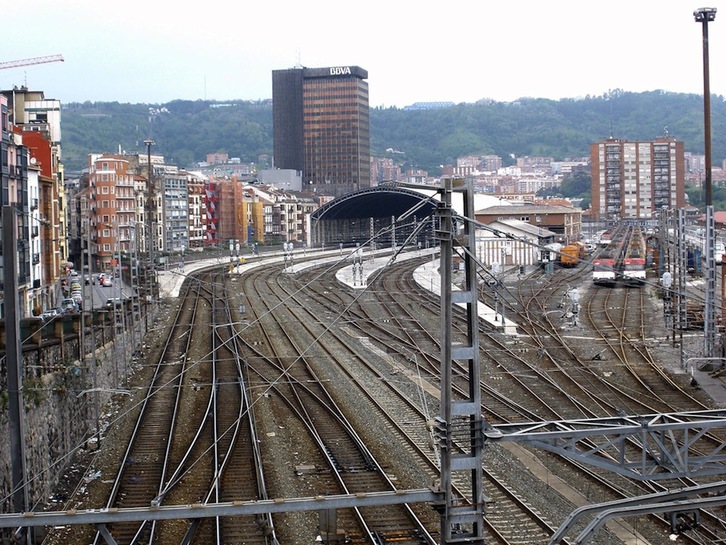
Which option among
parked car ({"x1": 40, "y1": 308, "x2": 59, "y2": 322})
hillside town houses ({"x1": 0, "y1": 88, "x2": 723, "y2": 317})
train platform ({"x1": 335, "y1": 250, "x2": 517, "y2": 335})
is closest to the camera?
parked car ({"x1": 40, "y1": 308, "x2": 59, "y2": 322})

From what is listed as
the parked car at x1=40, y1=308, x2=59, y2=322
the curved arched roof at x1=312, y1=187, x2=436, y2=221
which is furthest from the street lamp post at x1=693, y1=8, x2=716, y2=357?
the curved arched roof at x1=312, y1=187, x2=436, y2=221

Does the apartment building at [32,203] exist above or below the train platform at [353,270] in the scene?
above

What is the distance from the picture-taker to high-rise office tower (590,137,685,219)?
120312mm

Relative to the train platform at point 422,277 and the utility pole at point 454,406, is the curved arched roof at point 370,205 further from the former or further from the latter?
the utility pole at point 454,406

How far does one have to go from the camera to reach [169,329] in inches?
1320

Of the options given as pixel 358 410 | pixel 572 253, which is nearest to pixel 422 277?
pixel 572 253

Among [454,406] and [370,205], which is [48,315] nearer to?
[454,406]

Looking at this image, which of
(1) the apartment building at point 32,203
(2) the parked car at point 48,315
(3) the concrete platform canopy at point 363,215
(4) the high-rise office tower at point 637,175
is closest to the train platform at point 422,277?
(3) the concrete platform canopy at point 363,215

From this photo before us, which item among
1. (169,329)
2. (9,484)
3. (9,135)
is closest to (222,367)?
(169,329)

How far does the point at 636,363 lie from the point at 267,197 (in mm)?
79067

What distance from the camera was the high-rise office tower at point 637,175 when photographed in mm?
120312

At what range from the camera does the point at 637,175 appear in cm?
12238

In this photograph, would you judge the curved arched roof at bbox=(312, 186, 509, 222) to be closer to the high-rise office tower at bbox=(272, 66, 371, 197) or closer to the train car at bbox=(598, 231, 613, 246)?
the train car at bbox=(598, 231, 613, 246)

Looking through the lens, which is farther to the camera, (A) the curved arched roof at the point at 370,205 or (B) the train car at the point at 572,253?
(A) the curved arched roof at the point at 370,205
